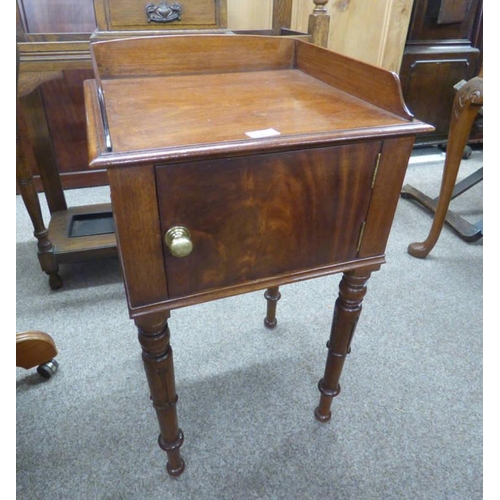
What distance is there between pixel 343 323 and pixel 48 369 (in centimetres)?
85

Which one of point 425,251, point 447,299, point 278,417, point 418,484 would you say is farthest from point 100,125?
point 425,251

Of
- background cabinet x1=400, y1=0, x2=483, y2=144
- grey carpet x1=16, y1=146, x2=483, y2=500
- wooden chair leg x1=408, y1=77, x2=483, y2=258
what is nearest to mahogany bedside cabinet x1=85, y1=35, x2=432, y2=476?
grey carpet x1=16, y1=146, x2=483, y2=500

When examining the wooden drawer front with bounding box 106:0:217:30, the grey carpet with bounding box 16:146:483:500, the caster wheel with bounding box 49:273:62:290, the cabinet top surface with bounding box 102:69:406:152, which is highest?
the wooden drawer front with bounding box 106:0:217:30

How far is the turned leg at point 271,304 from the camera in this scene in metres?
1.26

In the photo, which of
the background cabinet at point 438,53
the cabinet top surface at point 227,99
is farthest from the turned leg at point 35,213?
the background cabinet at point 438,53

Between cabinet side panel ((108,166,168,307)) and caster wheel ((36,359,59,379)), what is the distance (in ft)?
2.34

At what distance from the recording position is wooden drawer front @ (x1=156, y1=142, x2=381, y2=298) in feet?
1.80

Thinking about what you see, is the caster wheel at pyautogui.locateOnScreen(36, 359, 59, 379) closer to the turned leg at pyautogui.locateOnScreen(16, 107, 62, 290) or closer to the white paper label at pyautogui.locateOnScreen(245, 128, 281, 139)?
the turned leg at pyautogui.locateOnScreen(16, 107, 62, 290)

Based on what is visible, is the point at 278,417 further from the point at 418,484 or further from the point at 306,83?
the point at 306,83

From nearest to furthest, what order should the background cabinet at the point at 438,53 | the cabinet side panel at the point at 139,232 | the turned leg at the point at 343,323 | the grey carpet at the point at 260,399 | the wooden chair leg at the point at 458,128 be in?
the cabinet side panel at the point at 139,232 → the turned leg at the point at 343,323 → the grey carpet at the point at 260,399 → the wooden chair leg at the point at 458,128 → the background cabinet at the point at 438,53

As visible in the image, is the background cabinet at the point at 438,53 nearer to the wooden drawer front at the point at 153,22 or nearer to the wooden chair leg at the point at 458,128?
the wooden chair leg at the point at 458,128

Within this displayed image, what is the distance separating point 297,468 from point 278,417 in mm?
141

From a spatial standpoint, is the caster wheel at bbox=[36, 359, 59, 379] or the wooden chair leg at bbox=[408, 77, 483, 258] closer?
the caster wheel at bbox=[36, 359, 59, 379]

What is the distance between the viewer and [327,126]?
60 cm
